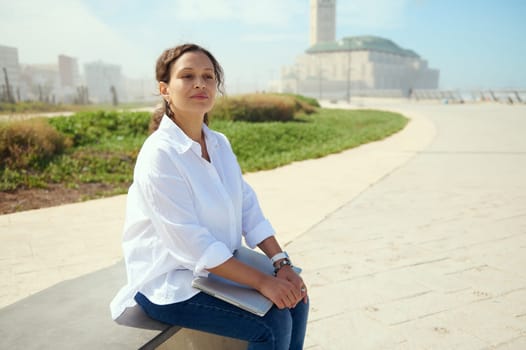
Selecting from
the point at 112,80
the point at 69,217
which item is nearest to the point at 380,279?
the point at 69,217

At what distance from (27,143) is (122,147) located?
5.80ft

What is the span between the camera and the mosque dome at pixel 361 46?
88312 mm

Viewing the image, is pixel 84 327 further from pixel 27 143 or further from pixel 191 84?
pixel 27 143

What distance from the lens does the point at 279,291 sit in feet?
5.02

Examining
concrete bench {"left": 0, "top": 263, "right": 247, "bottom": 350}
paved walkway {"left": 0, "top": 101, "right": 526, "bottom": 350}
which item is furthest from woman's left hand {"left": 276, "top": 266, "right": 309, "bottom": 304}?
paved walkway {"left": 0, "top": 101, "right": 526, "bottom": 350}

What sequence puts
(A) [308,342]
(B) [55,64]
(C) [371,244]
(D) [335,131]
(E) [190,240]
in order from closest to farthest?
(E) [190,240], (A) [308,342], (C) [371,244], (D) [335,131], (B) [55,64]

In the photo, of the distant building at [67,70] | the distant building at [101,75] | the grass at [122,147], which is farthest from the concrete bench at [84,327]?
the distant building at [101,75]

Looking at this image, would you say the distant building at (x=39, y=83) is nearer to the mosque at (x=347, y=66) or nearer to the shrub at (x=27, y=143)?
the shrub at (x=27, y=143)

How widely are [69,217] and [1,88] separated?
16.3 m

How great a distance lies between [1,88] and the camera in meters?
17.9

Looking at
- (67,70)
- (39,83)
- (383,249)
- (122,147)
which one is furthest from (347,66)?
(383,249)

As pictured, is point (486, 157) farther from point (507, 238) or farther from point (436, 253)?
point (436, 253)

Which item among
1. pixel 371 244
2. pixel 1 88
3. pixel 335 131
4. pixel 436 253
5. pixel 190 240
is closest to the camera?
pixel 190 240

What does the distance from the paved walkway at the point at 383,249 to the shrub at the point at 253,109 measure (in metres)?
7.41
